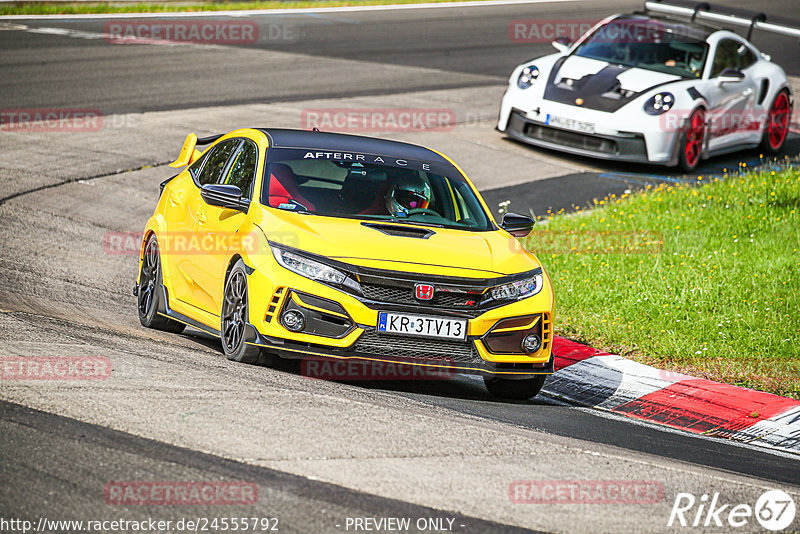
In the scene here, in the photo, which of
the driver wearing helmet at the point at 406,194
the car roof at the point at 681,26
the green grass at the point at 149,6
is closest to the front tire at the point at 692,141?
the car roof at the point at 681,26

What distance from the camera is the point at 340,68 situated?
22062 mm

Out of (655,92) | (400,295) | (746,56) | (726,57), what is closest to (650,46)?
(726,57)

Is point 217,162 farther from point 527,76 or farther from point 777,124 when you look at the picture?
point 777,124

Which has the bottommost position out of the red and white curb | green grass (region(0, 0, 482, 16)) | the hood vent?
green grass (region(0, 0, 482, 16))

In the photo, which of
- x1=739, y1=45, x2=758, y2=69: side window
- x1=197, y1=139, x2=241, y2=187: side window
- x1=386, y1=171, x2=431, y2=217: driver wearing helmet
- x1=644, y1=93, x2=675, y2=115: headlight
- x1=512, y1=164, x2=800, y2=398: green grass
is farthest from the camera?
x1=739, y1=45, x2=758, y2=69: side window

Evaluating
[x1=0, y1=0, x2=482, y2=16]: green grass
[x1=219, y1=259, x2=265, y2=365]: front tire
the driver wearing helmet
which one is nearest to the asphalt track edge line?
[x1=0, y1=0, x2=482, y2=16]: green grass

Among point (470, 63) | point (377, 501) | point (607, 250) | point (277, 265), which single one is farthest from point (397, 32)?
point (377, 501)

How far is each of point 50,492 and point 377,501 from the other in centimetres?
134

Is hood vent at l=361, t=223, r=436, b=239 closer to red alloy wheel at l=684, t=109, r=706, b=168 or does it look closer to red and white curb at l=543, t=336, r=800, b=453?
red and white curb at l=543, t=336, r=800, b=453

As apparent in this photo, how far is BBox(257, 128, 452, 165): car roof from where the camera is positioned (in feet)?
27.5

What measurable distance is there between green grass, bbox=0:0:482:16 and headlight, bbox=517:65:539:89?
14.8 meters

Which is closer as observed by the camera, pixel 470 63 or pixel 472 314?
pixel 472 314

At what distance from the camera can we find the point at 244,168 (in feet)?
27.2

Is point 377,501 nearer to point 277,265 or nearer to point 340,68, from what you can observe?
point 277,265
